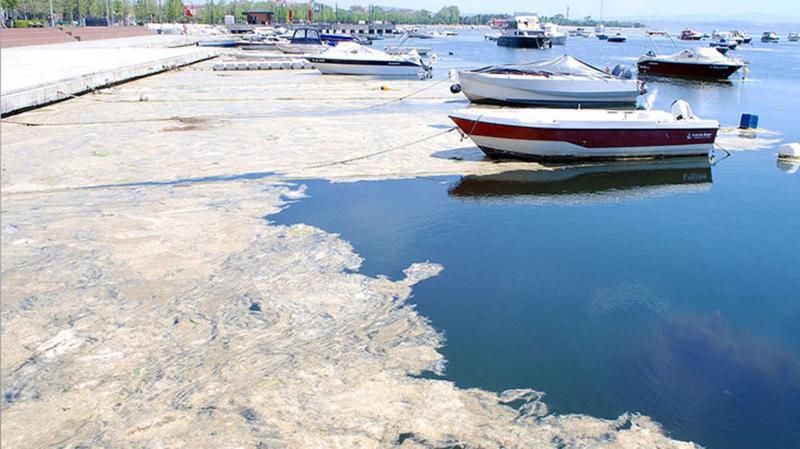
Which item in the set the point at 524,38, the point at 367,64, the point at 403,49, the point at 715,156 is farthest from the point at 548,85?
the point at 524,38

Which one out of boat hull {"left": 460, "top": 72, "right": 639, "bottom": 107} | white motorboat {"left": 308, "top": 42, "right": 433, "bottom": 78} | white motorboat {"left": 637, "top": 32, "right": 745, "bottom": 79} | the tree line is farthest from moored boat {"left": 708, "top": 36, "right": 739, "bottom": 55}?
the tree line

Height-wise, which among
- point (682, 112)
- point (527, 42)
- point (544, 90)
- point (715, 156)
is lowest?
point (715, 156)

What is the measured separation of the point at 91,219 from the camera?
10.1m

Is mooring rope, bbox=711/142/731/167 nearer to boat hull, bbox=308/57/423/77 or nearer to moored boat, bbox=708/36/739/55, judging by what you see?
boat hull, bbox=308/57/423/77

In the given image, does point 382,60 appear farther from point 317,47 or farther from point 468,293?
point 468,293

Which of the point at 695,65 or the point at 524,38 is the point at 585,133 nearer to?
the point at 695,65

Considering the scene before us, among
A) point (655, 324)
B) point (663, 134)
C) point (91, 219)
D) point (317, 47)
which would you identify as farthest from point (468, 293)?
point (317, 47)

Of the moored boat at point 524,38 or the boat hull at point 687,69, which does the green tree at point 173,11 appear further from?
the boat hull at point 687,69

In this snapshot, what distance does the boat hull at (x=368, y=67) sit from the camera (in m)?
36.1

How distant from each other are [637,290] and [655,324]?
1057mm

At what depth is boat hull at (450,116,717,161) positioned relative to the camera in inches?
588

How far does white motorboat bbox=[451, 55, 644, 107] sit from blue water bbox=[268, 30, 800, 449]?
917 cm

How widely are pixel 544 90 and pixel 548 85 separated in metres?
0.23

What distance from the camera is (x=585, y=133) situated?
15.1 metres
